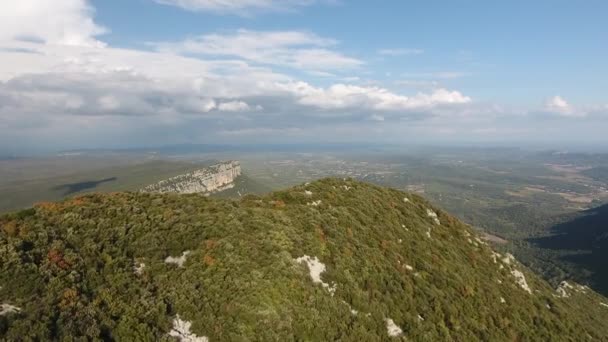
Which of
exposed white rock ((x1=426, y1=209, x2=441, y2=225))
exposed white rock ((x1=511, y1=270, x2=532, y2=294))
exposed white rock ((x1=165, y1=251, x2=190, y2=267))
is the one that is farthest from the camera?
exposed white rock ((x1=426, y1=209, x2=441, y2=225))

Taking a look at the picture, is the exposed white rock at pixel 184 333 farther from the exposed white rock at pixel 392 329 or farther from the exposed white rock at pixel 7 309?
the exposed white rock at pixel 392 329

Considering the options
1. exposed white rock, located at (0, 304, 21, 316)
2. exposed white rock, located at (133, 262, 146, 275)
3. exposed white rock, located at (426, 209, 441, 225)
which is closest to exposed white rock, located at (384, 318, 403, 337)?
exposed white rock, located at (133, 262, 146, 275)

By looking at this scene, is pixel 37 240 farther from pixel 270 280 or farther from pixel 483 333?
pixel 483 333

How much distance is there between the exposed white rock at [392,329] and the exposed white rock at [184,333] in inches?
569

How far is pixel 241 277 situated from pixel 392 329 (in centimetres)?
1271

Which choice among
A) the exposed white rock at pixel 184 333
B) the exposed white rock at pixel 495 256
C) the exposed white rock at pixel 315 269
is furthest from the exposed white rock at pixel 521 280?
the exposed white rock at pixel 184 333

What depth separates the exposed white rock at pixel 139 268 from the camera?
23498 mm

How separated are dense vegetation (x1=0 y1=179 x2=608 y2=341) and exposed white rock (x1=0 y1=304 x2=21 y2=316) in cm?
27

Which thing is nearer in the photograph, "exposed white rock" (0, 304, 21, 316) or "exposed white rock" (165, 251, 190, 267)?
"exposed white rock" (0, 304, 21, 316)

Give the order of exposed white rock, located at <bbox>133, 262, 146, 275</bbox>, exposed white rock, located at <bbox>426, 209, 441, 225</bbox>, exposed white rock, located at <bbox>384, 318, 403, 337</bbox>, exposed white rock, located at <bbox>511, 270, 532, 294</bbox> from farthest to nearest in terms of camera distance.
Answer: exposed white rock, located at <bbox>426, 209, 441, 225</bbox>, exposed white rock, located at <bbox>511, 270, 532, 294</bbox>, exposed white rock, located at <bbox>384, 318, 403, 337</bbox>, exposed white rock, located at <bbox>133, 262, 146, 275</bbox>

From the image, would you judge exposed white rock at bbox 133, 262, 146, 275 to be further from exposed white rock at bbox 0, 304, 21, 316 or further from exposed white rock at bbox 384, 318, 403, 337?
exposed white rock at bbox 384, 318, 403, 337

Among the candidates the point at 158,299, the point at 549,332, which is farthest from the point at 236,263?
the point at 549,332

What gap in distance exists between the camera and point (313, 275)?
27531 millimetres

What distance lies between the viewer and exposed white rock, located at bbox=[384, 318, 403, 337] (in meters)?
26.4
